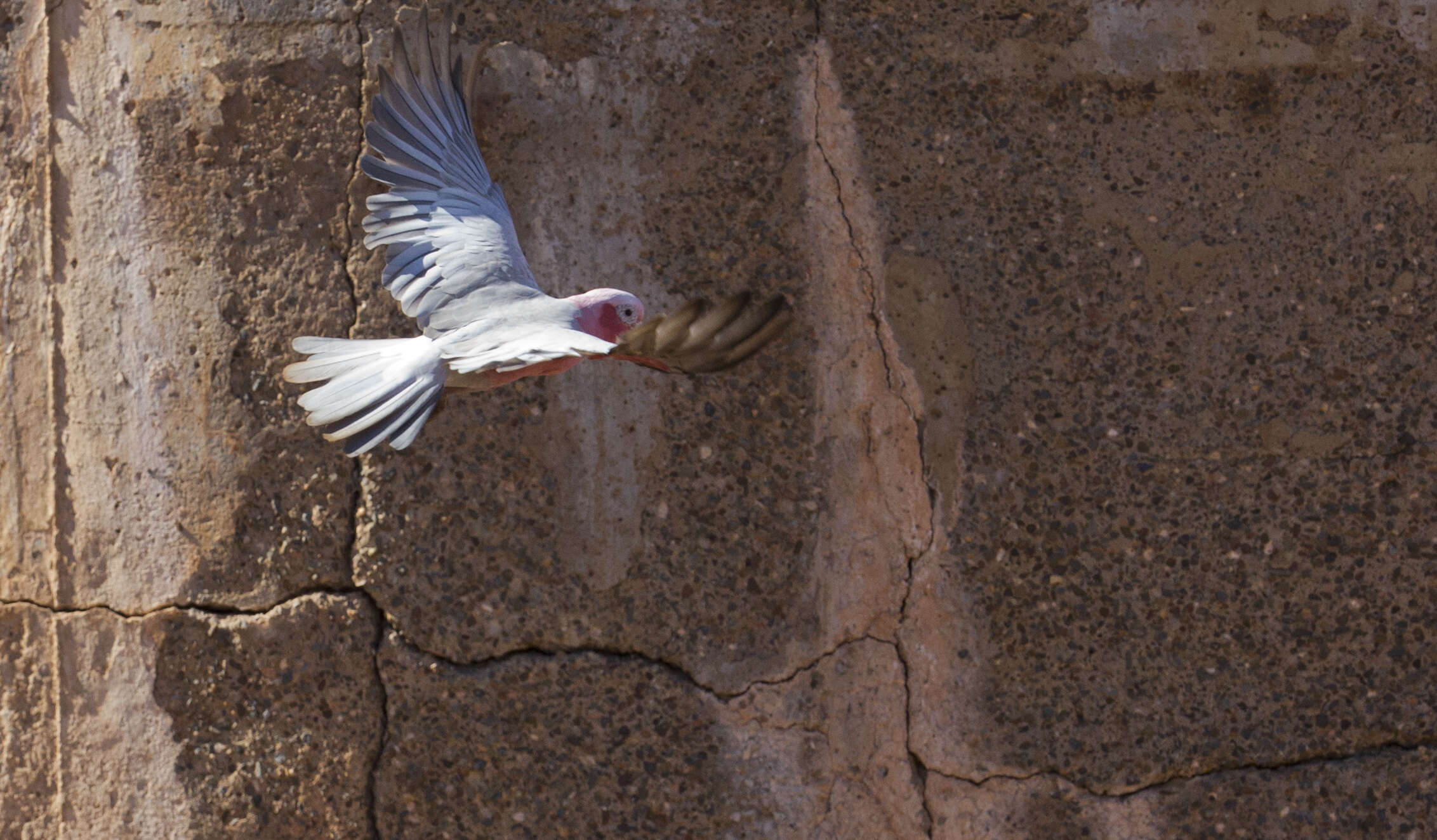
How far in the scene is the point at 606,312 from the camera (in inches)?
65.0

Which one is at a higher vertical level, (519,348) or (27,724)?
(519,348)

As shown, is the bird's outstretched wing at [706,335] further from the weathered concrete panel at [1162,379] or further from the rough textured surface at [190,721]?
the rough textured surface at [190,721]

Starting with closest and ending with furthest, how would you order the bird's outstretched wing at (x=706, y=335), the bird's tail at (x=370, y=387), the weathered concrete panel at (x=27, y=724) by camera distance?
the bird's outstretched wing at (x=706, y=335)
the bird's tail at (x=370, y=387)
the weathered concrete panel at (x=27, y=724)

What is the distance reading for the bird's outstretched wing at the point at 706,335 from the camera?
1406 millimetres

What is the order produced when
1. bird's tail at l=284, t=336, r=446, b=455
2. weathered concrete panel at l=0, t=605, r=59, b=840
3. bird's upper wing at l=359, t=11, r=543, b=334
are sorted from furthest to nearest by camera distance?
weathered concrete panel at l=0, t=605, r=59, b=840
bird's upper wing at l=359, t=11, r=543, b=334
bird's tail at l=284, t=336, r=446, b=455

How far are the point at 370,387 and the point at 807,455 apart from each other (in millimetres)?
738

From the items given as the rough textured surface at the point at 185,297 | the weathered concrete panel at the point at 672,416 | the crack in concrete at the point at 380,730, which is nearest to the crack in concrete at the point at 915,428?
the weathered concrete panel at the point at 672,416

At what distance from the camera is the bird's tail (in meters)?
1.54

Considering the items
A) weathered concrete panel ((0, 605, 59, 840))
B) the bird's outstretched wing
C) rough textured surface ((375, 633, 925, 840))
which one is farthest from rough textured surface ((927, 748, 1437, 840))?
weathered concrete panel ((0, 605, 59, 840))

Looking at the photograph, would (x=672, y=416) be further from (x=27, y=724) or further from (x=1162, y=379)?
(x=27, y=724)

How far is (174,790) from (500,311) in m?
1.05

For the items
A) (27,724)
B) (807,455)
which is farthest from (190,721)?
(807,455)

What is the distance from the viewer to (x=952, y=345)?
2.03 meters

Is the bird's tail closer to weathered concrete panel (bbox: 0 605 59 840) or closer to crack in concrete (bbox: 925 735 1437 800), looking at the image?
weathered concrete panel (bbox: 0 605 59 840)
